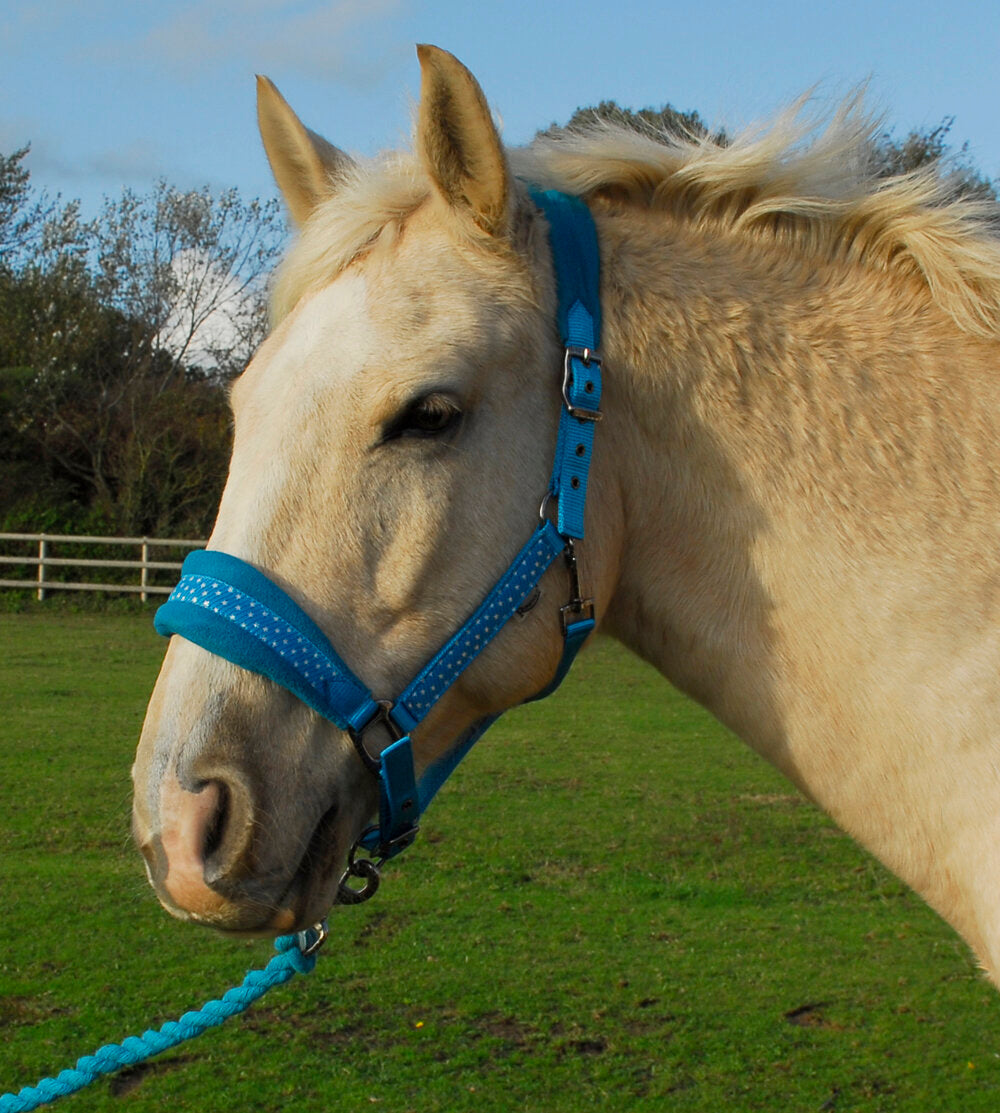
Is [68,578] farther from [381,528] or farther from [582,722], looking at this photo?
[381,528]

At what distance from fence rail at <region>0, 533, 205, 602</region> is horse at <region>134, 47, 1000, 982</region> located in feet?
64.8

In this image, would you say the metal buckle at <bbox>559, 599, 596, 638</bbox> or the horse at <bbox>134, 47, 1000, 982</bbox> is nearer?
the horse at <bbox>134, 47, 1000, 982</bbox>

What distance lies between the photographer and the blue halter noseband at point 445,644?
5.36 ft

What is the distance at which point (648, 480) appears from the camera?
190cm

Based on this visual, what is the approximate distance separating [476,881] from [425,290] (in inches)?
201

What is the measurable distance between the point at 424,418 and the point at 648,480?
1.45 ft

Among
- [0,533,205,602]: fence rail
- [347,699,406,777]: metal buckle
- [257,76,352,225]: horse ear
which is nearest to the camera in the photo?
[347,699,406,777]: metal buckle

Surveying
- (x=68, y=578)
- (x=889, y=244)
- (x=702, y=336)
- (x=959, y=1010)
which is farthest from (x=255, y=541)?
(x=68, y=578)

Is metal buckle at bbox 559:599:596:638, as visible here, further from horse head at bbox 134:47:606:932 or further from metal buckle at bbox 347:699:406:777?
metal buckle at bbox 347:699:406:777

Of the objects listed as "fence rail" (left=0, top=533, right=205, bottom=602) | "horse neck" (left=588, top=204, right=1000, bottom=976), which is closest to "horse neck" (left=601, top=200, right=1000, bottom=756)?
"horse neck" (left=588, top=204, right=1000, bottom=976)

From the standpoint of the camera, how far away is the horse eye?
1.71 m

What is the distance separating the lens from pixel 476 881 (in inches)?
247

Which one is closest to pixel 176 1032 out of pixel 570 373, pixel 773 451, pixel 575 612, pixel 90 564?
pixel 575 612

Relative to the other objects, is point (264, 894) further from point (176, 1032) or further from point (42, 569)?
point (42, 569)
